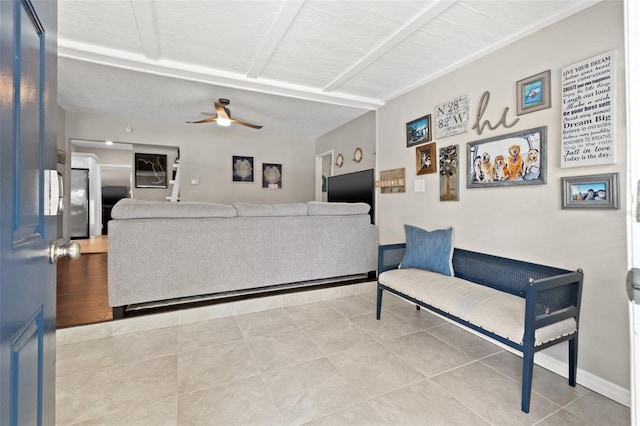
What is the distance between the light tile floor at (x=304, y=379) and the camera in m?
1.42

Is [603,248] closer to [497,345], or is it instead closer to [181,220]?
[497,345]

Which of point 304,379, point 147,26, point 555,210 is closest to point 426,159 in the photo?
point 555,210

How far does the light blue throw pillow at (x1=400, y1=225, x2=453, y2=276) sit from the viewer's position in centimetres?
237

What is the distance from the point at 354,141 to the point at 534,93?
2.90 meters

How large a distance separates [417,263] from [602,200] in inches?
50.6

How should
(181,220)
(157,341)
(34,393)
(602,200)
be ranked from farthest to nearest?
1. (181,220)
2. (157,341)
3. (602,200)
4. (34,393)

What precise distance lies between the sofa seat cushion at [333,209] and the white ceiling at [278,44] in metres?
1.42

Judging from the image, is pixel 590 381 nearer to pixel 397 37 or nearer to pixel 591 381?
pixel 591 381

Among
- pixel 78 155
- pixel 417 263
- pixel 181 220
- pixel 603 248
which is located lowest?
pixel 417 263

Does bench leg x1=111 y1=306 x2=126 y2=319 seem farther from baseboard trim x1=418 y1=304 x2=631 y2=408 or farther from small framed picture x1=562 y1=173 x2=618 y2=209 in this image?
small framed picture x1=562 y1=173 x2=618 y2=209

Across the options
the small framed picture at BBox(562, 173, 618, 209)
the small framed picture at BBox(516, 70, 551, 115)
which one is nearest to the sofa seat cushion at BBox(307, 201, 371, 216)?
the small framed picture at BBox(516, 70, 551, 115)

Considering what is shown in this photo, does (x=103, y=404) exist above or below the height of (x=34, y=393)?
below

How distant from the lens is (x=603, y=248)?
1.66 meters

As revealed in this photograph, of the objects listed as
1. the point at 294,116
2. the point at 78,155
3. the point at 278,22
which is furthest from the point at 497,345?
the point at 78,155
